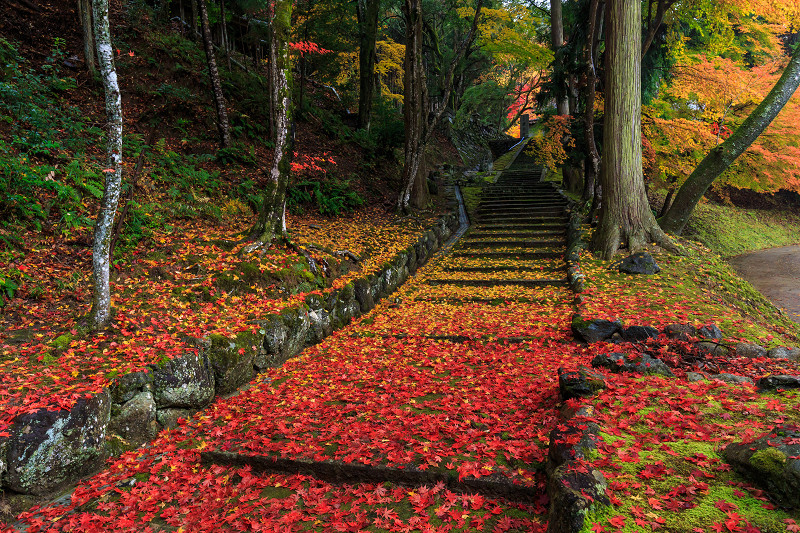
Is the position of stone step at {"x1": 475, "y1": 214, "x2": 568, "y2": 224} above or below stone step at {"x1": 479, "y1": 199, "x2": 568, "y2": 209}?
below

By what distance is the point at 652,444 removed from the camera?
2781 mm

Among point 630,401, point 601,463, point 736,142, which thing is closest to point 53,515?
point 601,463

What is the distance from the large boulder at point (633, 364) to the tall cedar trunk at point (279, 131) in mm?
5346

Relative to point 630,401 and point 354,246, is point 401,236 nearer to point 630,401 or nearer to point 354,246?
point 354,246

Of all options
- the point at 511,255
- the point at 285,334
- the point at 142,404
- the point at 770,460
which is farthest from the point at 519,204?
the point at 142,404

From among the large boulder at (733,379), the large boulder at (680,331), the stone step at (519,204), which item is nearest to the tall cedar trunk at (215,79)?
the stone step at (519,204)

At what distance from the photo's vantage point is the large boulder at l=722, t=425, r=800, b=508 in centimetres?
205

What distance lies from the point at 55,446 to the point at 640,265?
8836 millimetres

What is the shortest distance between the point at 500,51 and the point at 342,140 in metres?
5.94

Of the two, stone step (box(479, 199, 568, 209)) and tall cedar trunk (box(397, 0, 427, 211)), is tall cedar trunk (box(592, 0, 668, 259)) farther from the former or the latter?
stone step (box(479, 199, 568, 209))

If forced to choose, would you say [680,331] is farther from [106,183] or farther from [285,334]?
[106,183]

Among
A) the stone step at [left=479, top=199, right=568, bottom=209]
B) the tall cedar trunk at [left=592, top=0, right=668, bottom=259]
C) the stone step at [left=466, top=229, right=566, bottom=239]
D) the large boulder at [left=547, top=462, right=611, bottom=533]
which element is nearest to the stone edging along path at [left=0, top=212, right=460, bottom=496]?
the large boulder at [left=547, top=462, right=611, bottom=533]

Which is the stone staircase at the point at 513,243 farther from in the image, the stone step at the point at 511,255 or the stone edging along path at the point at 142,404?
the stone edging along path at the point at 142,404

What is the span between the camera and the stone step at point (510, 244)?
36.4 feet
